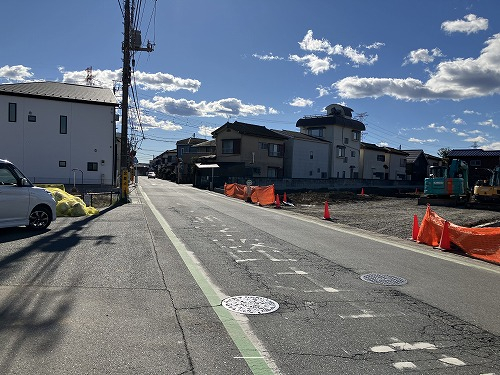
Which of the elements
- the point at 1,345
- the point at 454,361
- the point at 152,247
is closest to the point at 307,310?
the point at 454,361

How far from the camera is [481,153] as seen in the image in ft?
179

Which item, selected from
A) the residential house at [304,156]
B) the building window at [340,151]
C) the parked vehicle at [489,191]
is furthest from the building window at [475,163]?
the parked vehicle at [489,191]

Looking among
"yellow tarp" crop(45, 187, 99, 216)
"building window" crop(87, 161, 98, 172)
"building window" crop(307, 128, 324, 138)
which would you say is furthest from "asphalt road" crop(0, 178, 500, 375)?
"building window" crop(307, 128, 324, 138)

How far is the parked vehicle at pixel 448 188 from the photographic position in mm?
26984

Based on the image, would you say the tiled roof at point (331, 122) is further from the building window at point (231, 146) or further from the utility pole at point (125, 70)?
the utility pole at point (125, 70)

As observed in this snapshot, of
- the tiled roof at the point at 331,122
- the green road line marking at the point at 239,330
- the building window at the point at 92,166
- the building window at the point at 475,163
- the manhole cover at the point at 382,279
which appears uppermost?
the tiled roof at the point at 331,122

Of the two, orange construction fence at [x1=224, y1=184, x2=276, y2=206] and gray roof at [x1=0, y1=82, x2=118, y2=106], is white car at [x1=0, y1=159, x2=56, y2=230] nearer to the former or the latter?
orange construction fence at [x1=224, y1=184, x2=276, y2=206]

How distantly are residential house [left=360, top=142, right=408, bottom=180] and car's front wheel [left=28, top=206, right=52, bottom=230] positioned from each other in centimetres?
5844

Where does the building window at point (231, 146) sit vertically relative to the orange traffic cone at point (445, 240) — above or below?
above

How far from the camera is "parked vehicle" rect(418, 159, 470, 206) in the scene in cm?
2698

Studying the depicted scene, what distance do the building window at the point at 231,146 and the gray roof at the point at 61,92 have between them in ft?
47.3

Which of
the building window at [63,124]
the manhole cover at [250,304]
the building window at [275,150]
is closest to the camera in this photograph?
the manhole cover at [250,304]

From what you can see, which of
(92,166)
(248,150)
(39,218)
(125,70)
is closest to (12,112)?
(92,166)

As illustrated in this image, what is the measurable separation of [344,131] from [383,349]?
2243 inches
